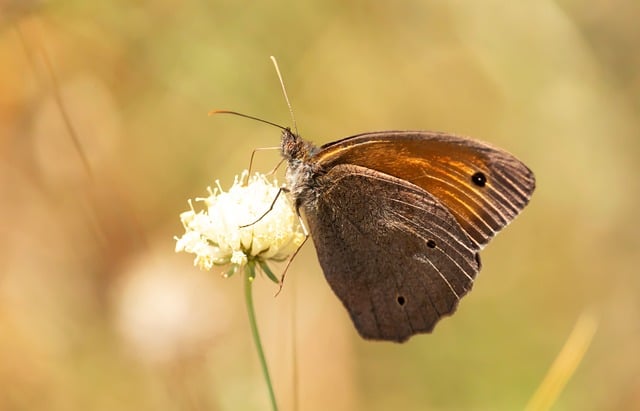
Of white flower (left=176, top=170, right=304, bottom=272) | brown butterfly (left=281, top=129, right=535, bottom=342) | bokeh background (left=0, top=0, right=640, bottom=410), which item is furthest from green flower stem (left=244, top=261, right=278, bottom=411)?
bokeh background (left=0, top=0, right=640, bottom=410)

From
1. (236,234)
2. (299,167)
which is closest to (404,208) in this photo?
(299,167)

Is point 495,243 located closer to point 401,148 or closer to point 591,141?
point 591,141

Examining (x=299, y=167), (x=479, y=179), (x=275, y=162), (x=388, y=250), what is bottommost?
(x=388, y=250)

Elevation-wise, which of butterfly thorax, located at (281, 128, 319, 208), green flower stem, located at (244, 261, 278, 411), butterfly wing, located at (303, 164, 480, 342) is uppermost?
butterfly thorax, located at (281, 128, 319, 208)

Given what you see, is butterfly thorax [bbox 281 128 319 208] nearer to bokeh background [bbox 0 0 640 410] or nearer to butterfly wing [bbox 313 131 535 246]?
butterfly wing [bbox 313 131 535 246]

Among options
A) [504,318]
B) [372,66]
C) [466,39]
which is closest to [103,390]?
[504,318]

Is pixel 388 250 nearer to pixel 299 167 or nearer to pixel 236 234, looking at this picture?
pixel 299 167

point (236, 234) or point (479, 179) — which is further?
point (479, 179)
